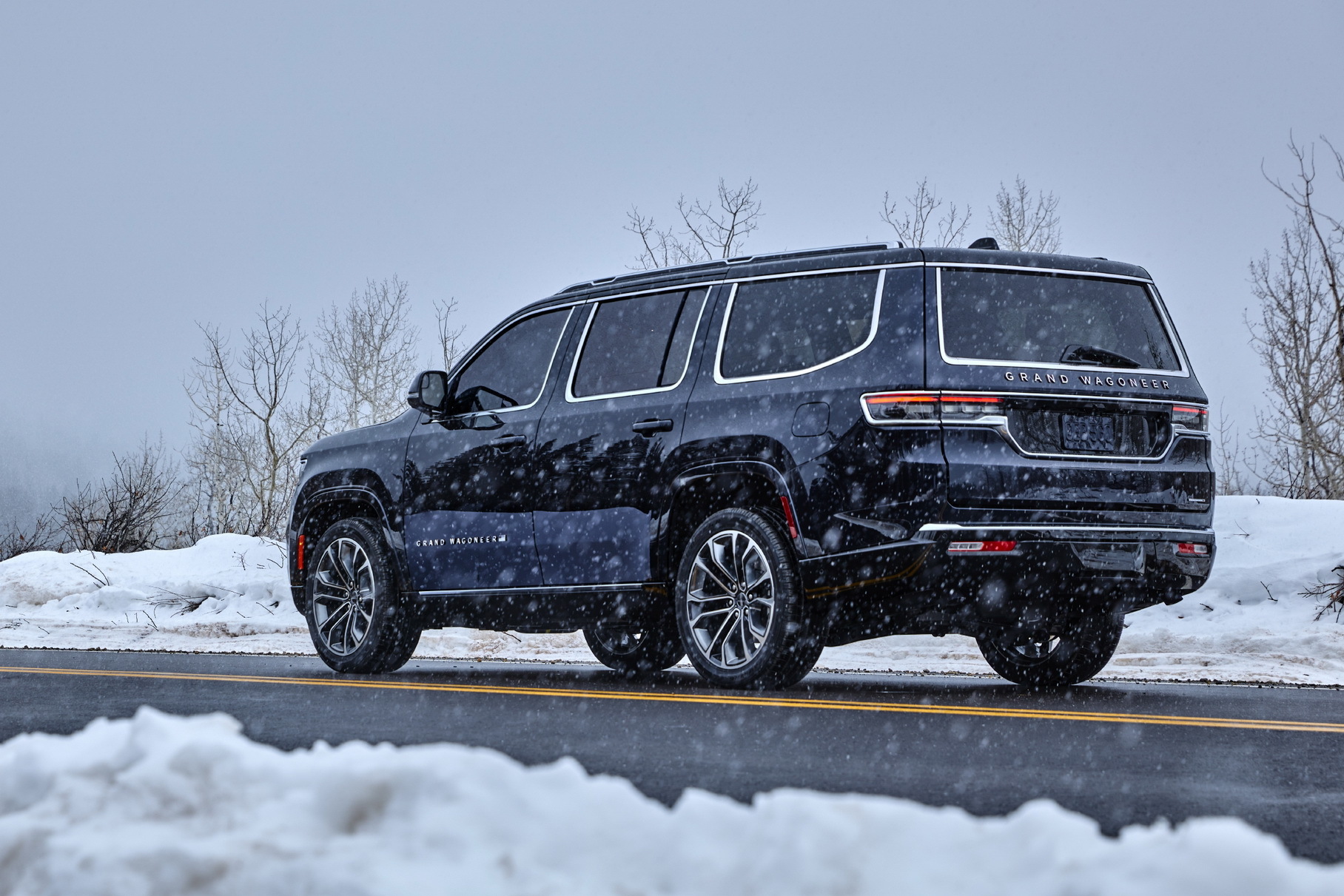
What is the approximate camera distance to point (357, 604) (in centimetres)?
909

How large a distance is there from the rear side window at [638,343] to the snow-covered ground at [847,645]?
10.3 feet

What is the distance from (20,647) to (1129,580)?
905 centimetres

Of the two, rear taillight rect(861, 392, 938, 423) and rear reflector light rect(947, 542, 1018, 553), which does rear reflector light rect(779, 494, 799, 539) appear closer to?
rear taillight rect(861, 392, 938, 423)

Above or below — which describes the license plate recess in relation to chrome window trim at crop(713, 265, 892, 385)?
below

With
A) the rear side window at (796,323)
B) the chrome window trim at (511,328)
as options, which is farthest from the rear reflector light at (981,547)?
the chrome window trim at (511,328)

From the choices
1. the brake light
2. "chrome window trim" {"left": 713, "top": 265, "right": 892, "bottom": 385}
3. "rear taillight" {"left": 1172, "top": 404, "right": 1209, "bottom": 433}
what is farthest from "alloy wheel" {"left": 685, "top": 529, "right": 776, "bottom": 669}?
"rear taillight" {"left": 1172, "top": 404, "right": 1209, "bottom": 433}

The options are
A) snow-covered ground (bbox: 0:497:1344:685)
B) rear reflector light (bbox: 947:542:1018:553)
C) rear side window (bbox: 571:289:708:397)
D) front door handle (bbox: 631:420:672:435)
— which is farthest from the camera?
snow-covered ground (bbox: 0:497:1344:685)

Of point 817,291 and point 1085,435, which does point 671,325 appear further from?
point 1085,435

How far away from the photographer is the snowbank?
226cm

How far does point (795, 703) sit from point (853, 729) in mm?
768

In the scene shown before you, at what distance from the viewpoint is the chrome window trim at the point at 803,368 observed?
6812 mm

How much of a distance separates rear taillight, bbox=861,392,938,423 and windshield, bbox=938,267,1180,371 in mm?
283

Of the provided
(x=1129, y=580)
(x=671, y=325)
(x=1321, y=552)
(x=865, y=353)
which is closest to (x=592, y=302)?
(x=671, y=325)

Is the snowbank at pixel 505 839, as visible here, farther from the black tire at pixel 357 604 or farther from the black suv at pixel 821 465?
the black tire at pixel 357 604
